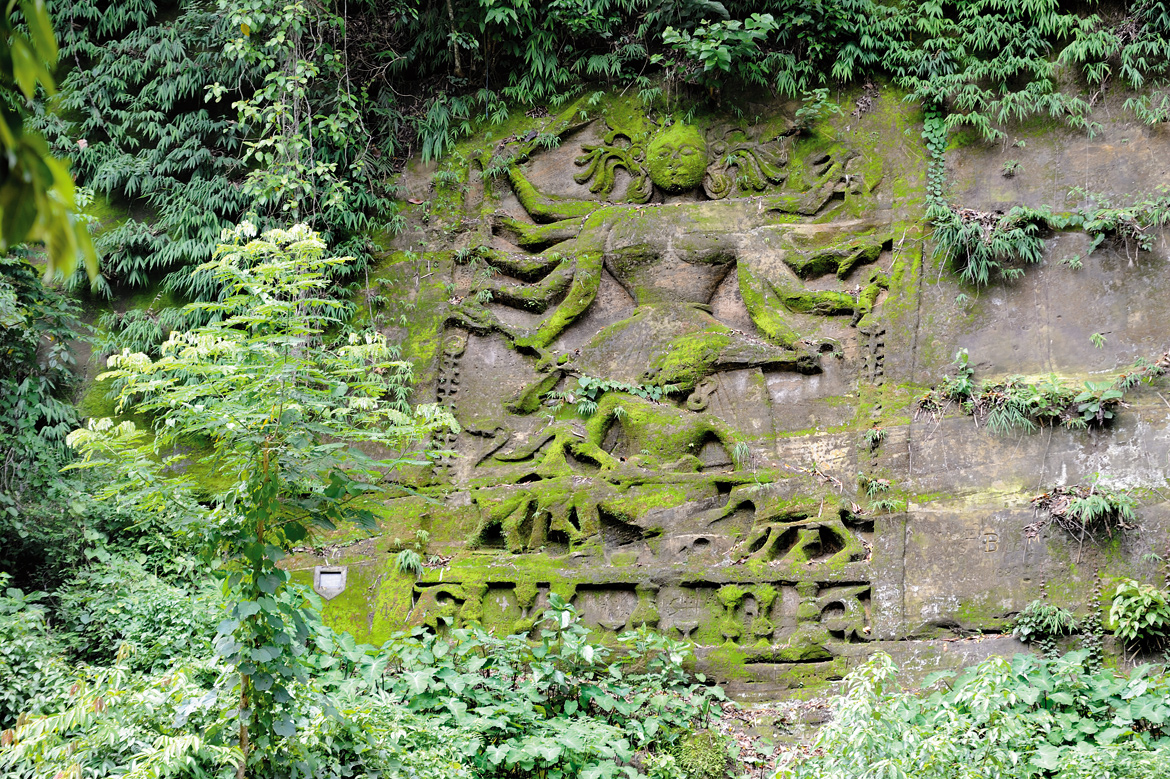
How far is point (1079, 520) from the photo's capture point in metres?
6.26

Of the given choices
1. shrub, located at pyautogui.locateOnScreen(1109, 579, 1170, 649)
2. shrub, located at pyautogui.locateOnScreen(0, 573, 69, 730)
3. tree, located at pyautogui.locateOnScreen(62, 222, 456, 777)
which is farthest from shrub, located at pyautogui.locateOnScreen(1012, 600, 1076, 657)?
shrub, located at pyautogui.locateOnScreen(0, 573, 69, 730)

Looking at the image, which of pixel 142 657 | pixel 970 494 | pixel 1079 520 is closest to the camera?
pixel 142 657

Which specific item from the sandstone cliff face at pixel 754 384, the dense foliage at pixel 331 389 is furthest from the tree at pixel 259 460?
the sandstone cliff face at pixel 754 384

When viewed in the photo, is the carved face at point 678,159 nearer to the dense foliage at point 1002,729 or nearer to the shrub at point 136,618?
the dense foliage at point 1002,729

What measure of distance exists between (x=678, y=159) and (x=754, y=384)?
7.12 ft

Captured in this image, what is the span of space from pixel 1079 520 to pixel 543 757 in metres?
3.75

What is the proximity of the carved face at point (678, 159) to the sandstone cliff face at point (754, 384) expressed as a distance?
0.9 inches

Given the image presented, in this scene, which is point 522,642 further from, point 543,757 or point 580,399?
point 580,399

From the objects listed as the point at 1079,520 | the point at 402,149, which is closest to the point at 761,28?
the point at 402,149

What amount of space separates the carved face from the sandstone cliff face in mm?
22

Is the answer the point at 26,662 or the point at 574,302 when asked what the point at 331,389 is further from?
the point at 574,302

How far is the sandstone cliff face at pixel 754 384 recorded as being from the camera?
6.47 m

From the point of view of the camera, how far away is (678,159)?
8.36 meters

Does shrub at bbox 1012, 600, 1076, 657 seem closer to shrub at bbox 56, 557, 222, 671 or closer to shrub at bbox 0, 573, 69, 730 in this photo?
shrub at bbox 56, 557, 222, 671
